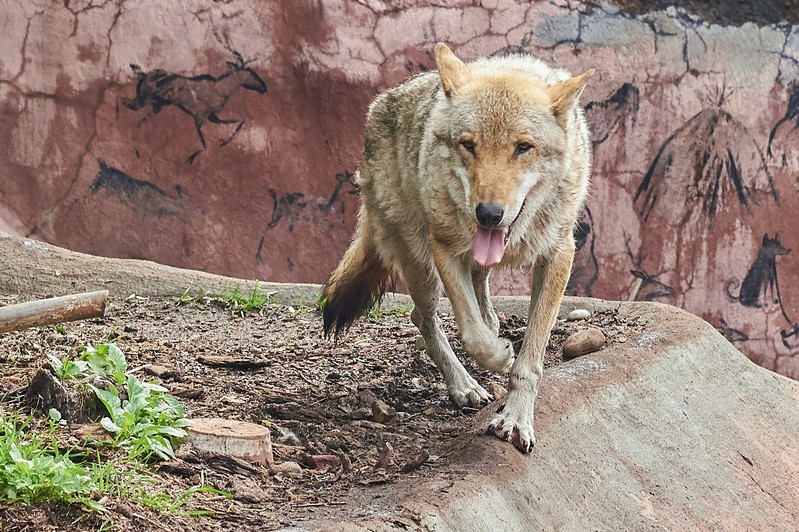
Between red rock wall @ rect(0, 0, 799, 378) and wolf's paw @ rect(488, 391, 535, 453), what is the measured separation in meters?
5.16

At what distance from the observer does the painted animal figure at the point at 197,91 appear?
878 cm

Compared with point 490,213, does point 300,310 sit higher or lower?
lower

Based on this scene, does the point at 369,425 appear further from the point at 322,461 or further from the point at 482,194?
the point at 482,194

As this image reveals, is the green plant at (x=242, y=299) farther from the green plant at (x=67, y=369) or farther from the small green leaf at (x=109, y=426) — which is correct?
the small green leaf at (x=109, y=426)

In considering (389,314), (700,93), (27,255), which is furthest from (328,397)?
(700,93)

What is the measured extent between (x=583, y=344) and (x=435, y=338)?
0.91 metres

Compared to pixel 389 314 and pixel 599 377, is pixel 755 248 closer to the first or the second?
pixel 389 314

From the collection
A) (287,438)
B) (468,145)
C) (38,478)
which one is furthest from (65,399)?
(468,145)

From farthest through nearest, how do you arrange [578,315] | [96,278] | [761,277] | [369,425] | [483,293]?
[761,277] → [96,278] → [578,315] → [483,293] → [369,425]

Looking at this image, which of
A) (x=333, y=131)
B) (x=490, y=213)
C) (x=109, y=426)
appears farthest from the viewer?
(x=333, y=131)

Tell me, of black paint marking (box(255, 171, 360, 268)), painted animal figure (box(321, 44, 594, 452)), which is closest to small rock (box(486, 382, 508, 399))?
painted animal figure (box(321, 44, 594, 452))

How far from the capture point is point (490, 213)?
3.93 metres

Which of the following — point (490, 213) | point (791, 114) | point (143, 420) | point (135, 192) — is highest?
point (791, 114)

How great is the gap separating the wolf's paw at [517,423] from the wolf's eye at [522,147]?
1.02 m
